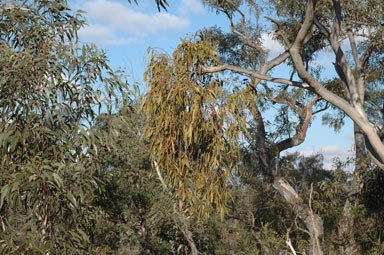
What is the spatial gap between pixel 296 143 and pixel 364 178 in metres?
1.92

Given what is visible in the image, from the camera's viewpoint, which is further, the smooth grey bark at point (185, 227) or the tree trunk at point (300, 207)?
the tree trunk at point (300, 207)

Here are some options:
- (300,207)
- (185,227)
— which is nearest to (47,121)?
(185,227)

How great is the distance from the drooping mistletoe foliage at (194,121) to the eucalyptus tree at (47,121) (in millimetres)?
636

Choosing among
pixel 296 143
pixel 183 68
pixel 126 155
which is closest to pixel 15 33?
pixel 183 68

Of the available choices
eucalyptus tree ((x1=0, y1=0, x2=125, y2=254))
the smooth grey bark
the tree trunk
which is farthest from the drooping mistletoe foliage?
the tree trunk

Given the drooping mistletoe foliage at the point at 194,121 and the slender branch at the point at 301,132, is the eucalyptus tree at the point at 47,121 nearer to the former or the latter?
the drooping mistletoe foliage at the point at 194,121

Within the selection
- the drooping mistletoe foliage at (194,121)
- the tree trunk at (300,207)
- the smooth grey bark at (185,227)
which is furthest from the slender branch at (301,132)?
the drooping mistletoe foliage at (194,121)

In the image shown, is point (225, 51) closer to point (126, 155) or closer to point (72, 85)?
point (126, 155)

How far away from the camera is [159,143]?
6.68 m

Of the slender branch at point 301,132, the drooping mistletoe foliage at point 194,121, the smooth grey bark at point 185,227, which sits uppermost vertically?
the slender branch at point 301,132

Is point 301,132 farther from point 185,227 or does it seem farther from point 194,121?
point 194,121

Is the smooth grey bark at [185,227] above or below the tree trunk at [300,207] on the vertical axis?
below

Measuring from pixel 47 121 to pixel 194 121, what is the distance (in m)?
2.11

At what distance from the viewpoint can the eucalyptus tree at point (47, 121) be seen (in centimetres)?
562
